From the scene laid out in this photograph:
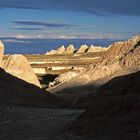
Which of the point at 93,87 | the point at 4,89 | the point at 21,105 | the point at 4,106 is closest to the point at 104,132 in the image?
the point at 4,106

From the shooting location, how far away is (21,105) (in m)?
37.3

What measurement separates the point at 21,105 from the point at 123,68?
34.5 meters

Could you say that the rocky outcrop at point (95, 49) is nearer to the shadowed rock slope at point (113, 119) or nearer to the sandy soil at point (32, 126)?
the sandy soil at point (32, 126)

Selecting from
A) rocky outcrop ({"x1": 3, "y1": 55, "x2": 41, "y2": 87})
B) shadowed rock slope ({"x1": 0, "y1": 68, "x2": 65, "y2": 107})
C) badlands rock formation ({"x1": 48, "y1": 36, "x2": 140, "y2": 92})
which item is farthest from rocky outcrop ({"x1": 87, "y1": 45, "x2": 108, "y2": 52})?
shadowed rock slope ({"x1": 0, "y1": 68, "x2": 65, "y2": 107})

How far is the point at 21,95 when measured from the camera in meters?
41.2

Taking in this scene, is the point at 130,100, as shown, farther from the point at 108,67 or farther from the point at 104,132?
the point at 108,67

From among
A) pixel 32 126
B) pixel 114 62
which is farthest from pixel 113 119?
pixel 114 62

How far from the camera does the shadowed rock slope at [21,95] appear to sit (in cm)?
3853

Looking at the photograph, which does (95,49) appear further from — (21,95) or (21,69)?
(21,95)

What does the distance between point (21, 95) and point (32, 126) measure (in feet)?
56.8

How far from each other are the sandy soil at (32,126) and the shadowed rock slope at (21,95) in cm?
680

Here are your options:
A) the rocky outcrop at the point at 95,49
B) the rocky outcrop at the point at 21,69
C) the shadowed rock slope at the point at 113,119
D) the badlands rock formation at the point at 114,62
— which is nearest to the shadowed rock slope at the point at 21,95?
the shadowed rock slope at the point at 113,119

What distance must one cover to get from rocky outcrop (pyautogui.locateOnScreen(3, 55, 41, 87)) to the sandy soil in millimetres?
31599

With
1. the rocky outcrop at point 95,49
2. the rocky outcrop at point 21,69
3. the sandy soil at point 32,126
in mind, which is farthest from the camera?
the rocky outcrop at point 95,49
